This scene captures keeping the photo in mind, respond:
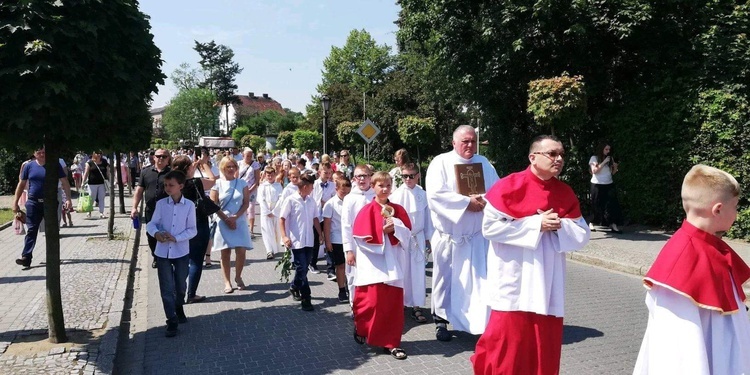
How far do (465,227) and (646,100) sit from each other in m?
9.23

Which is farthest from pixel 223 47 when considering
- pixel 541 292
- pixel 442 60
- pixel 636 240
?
pixel 541 292

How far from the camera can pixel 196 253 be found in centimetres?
762

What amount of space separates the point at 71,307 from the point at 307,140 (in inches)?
1988

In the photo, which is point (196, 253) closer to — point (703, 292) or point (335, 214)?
point (335, 214)

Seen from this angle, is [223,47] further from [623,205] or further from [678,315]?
[678,315]

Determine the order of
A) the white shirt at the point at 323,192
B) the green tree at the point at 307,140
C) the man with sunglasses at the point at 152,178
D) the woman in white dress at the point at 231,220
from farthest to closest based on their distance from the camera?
1. the green tree at the point at 307,140
2. the white shirt at the point at 323,192
3. the man with sunglasses at the point at 152,178
4. the woman in white dress at the point at 231,220

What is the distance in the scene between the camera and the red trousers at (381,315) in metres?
5.54

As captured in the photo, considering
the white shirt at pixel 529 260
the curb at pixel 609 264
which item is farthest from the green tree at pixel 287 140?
the white shirt at pixel 529 260

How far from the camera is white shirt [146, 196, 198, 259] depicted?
640cm

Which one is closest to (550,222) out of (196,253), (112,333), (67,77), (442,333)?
(442,333)

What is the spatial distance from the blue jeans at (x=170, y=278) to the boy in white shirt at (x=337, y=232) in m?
1.79

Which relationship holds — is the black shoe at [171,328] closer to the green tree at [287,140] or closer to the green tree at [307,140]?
the green tree at [307,140]

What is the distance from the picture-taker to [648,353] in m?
3.24

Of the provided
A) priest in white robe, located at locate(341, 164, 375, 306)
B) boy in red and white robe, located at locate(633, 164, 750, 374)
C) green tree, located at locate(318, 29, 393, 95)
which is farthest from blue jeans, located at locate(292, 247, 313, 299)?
green tree, located at locate(318, 29, 393, 95)
